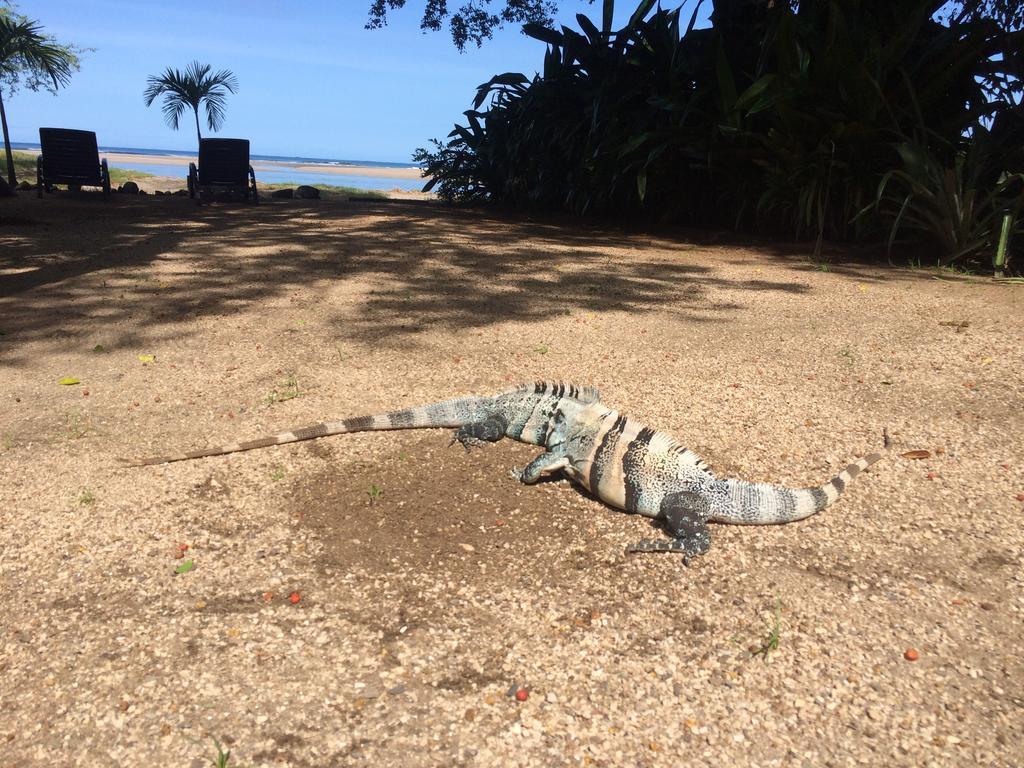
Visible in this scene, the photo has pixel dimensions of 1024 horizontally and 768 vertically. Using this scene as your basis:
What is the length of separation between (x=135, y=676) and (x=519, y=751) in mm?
1203

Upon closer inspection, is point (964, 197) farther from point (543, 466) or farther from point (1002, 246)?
point (543, 466)

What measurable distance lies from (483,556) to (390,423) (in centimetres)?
129

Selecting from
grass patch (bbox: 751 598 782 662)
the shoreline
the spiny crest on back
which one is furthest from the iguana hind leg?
the shoreline

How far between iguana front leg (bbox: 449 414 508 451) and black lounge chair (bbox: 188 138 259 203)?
493 inches

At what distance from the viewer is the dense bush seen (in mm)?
8359

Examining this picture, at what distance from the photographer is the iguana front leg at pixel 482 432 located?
398cm

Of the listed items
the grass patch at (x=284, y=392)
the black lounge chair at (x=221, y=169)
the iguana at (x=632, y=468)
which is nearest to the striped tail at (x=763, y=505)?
the iguana at (x=632, y=468)

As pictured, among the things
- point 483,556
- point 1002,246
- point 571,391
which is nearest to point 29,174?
point 571,391

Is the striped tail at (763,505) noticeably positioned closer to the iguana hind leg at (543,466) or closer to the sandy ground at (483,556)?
the sandy ground at (483,556)

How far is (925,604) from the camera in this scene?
2.65 m

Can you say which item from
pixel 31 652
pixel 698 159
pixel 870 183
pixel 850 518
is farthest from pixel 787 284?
pixel 31 652

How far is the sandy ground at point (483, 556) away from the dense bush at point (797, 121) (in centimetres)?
306

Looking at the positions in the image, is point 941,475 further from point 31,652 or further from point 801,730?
point 31,652

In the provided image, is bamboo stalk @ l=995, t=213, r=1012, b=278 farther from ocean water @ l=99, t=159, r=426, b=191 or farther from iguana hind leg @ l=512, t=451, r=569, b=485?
ocean water @ l=99, t=159, r=426, b=191
